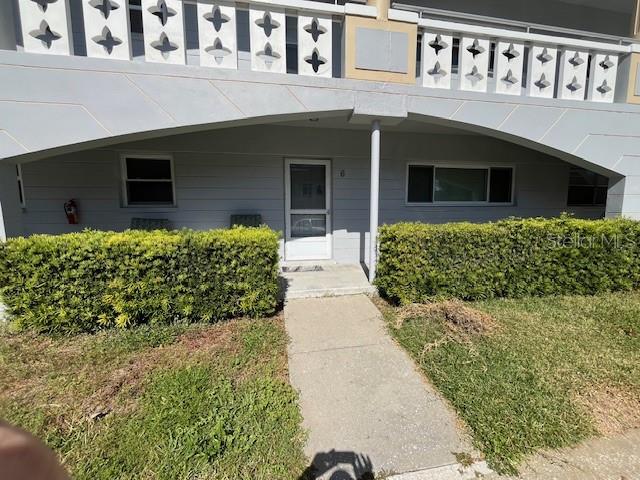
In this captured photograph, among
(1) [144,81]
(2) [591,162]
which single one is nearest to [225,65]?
(1) [144,81]

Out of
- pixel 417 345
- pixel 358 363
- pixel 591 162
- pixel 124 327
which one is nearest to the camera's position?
pixel 358 363

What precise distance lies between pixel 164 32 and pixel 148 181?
2812 mm

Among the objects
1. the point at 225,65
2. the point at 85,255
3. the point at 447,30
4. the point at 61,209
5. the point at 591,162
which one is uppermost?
the point at 447,30

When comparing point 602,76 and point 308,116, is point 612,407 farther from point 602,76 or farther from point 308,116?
point 602,76

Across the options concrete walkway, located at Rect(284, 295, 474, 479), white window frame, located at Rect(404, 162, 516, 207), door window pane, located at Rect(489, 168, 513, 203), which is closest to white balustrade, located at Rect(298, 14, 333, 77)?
white window frame, located at Rect(404, 162, 516, 207)

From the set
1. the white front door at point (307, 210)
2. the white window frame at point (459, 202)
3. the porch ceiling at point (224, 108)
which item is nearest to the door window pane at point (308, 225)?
the white front door at point (307, 210)

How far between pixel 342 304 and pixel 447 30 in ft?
13.7

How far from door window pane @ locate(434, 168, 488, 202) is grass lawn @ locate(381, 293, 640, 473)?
9.79 ft

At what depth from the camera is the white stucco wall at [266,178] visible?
529 cm

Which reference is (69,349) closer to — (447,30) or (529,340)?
(529,340)

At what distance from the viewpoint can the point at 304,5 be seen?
388cm

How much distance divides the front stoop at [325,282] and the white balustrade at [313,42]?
3064 millimetres

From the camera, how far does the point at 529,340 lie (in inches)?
133

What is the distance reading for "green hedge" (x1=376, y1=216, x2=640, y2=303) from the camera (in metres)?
4.27
